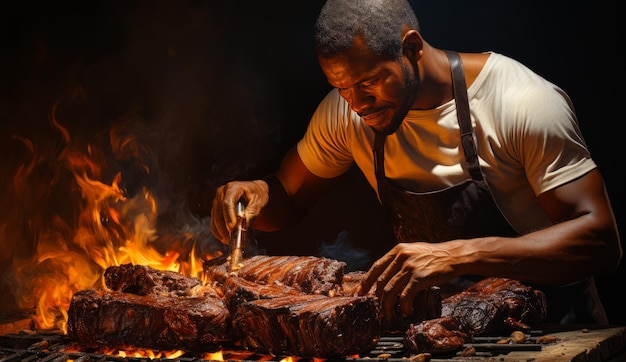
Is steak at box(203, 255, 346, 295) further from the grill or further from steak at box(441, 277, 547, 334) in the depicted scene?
steak at box(441, 277, 547, 334)

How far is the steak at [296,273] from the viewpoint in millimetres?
4598

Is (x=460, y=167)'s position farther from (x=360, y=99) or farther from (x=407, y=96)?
(x=360, y=99)

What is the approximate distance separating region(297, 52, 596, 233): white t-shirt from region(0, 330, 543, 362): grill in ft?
3.90

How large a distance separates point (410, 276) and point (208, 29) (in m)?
4.42

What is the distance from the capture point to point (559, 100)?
4770mm

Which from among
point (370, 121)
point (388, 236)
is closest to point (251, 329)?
point (370, 121)

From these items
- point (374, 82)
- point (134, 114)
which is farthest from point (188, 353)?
point (134, 114)

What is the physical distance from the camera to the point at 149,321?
437cm

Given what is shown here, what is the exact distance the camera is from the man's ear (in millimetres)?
4871

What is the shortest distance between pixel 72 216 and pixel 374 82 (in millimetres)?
4257

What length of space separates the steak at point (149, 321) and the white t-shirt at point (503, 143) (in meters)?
1.97

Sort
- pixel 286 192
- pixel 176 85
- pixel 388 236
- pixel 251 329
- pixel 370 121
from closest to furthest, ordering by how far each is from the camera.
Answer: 1. pixel 251 329
2. pixel 370 121
3. pixel 286 192
4. pixel 388 236
5. pixel 176 85

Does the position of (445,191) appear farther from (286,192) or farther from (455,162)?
(286,192)

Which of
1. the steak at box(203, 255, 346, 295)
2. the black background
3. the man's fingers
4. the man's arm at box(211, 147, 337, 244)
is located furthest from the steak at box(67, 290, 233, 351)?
the black background
